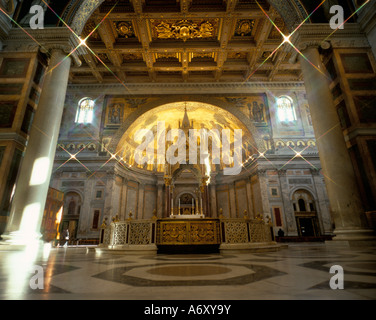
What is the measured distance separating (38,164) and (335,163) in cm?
802

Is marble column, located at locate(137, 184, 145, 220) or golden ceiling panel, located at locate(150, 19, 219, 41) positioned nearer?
golden ceiling panel, located at locate(150, 19, 219, 41)

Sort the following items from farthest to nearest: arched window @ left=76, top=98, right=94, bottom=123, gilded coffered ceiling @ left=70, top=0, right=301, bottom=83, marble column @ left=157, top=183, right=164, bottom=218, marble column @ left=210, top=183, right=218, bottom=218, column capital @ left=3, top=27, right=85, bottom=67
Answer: marble column @ left=210, top=183, right=218, bottom=218 < marble column @ left=157, top=183, right=164, bottom=218 < arched window @ left=76, top=98, right=94, bottom=123 < gilded coffered ceiling @ left=70, top=0, right=301, bottom=83 < column capital @ left=3, top=27, right=85, bottom=67

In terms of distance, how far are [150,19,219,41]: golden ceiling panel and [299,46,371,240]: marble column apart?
21.7 feet

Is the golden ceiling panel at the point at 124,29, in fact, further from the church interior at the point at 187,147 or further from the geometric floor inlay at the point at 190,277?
the geometric floor inlay at the point at 190,277

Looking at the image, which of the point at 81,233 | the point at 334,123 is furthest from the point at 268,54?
the point at 81,233

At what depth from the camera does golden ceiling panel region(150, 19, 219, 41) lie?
1122 cm

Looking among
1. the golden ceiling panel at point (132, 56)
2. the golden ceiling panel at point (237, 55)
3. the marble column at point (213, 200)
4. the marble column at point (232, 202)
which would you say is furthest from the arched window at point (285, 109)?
the golden ceiling panel at point (132, 56)

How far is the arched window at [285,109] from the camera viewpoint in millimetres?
14727

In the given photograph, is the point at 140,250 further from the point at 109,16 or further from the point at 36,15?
the point at 109,16

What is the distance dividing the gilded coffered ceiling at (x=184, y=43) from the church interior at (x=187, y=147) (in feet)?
0.28

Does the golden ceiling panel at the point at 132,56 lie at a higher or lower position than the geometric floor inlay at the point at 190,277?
higher

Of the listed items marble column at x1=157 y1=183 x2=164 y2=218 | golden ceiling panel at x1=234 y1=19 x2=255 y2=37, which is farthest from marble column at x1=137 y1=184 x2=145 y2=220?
golden ceiling panel at x1=234 y1=19 x2=255 y2=37

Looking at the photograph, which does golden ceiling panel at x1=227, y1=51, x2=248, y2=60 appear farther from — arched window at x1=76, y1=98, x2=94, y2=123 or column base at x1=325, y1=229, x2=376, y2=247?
column base at x1=325, y1=229, x2=376, y2=247

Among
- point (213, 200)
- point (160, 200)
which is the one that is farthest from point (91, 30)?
point (213, 200)
